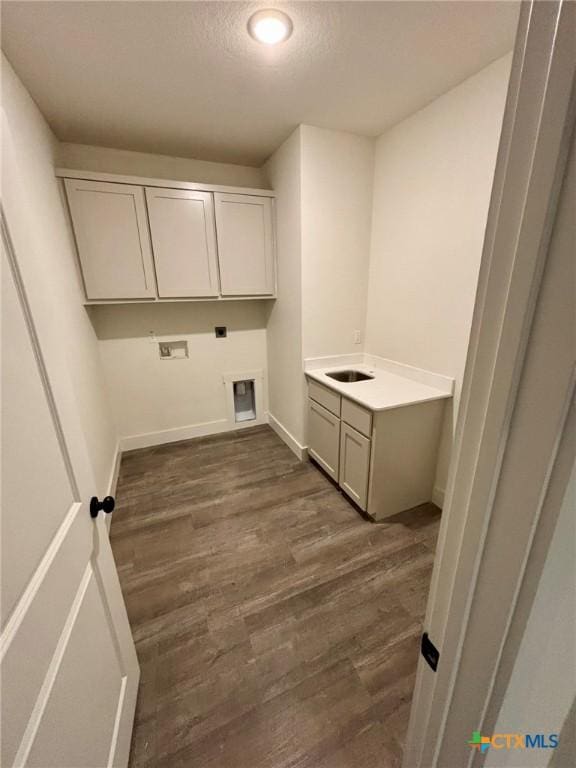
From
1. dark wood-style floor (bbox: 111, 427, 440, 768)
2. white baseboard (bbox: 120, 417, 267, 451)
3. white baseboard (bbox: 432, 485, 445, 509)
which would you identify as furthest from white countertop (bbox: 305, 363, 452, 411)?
white baseboard (bbox: 120, 417, 267, 451)

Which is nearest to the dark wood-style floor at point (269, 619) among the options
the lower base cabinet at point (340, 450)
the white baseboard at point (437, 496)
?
the white baseboard at point (437, 496)

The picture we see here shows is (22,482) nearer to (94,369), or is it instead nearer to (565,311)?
(565,311)

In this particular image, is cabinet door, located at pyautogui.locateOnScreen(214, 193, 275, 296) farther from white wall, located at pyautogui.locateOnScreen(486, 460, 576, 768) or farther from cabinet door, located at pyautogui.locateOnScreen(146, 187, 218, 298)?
white wall, located at pyautogui.locateOnScreen(486, 460, 576, 768)

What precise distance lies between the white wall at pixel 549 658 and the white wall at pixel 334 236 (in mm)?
2213

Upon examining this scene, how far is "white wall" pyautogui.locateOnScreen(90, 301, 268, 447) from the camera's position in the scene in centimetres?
277

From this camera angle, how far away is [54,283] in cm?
168

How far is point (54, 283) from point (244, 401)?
2.12 m

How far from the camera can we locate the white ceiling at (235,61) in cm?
124

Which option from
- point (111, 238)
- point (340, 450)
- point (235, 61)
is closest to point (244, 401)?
point (340, 450)

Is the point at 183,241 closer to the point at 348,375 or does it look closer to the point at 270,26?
the point at 270,26

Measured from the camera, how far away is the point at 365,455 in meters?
1.97

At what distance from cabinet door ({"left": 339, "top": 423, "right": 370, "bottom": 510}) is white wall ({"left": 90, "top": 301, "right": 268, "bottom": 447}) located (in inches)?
60.9

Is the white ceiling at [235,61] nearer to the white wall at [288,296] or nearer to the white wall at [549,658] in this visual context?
the white wall at [288,296]

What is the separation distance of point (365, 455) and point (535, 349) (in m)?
1.71
